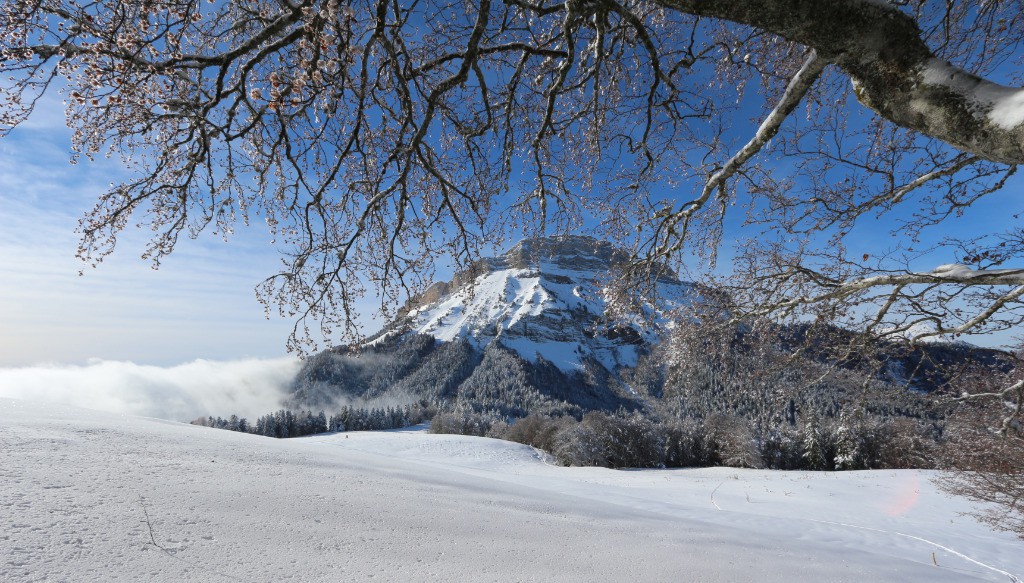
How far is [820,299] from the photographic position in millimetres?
4180

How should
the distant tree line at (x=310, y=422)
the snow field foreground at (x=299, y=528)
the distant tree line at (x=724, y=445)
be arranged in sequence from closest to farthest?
the snow field foreground at (x=299, y=528)
the distant tree line at (x=724, y=445)
the distant tree line at (x=310, y=422)

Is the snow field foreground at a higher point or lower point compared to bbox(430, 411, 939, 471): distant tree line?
higher

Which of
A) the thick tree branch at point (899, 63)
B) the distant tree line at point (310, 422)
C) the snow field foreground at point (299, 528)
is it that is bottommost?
the distant tree line at point (310, 422)

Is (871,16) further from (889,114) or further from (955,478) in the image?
(955,478)

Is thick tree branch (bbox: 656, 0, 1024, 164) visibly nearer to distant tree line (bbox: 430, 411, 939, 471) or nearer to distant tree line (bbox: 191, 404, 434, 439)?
distant tree line (bbox: 430, 411, 939, 471)

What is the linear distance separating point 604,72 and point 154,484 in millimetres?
5369

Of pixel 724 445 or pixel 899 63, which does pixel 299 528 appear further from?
pixel 724 445

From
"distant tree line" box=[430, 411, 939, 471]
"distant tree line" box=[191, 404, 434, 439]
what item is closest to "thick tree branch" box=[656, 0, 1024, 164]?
"distant tree line" box=[430, 411, 939, 471]

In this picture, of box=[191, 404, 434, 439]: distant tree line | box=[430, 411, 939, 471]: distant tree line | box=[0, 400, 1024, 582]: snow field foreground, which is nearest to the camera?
box=[0, 400, 1024, 582]: snow field foreground

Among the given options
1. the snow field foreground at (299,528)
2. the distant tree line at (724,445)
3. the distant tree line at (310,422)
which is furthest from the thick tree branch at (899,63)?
the distant tree line at (310,422)

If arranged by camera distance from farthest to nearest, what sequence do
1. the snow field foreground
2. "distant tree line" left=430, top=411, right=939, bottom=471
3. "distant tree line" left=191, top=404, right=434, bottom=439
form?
"distant tree line" left=191, top=404, right=434, bottom=439 < "distant tree line" left=430, top=411, right=939, bottom=471 < the snow field foreground

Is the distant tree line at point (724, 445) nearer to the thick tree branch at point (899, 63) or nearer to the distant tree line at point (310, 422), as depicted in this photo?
the thick tree branch at point (899, 63)

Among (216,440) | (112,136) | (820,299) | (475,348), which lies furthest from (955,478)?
(475,348)

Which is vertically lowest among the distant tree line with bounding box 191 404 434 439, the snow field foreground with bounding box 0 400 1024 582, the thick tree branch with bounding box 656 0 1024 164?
the distant tree line with bounding box 191 404 434 439
